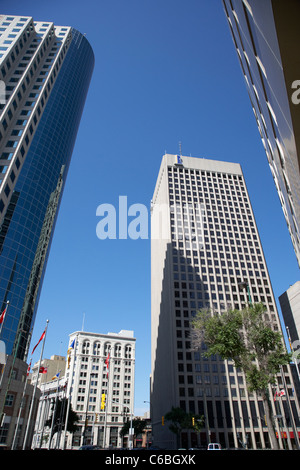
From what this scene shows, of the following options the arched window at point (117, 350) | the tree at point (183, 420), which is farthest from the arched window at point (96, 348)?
the tree at point (183, 420)

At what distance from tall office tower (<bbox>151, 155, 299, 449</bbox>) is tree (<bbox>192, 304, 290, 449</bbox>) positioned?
4269cm

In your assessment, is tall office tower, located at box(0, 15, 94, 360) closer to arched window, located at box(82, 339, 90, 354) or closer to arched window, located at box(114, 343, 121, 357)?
arched window, located at box(82, 339, 90, 354)

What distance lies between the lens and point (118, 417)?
11475 centimetres

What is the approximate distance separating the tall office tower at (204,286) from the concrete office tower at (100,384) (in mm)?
17553

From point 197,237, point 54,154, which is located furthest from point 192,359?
point 54,154

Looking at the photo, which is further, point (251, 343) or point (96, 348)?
point (96, 348)

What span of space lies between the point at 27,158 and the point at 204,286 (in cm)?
6327

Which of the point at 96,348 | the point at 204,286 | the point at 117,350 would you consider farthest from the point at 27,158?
the point at 117,350

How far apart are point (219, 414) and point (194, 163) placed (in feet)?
282

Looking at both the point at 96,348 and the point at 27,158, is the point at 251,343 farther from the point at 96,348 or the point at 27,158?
the point at 96,348

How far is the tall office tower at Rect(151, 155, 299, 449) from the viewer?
7606 centimetres

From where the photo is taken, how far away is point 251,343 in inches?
1296

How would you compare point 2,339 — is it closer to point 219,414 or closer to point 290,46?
point 219,414

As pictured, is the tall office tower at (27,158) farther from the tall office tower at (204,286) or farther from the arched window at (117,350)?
the arched window at (117,350)
